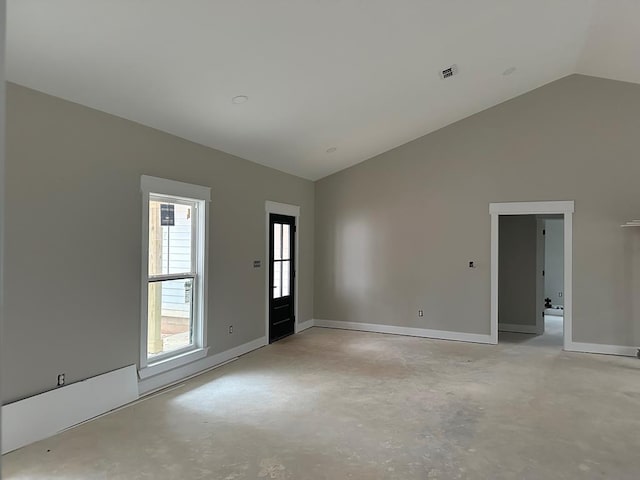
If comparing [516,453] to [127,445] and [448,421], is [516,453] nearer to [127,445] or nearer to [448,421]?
[448,421]

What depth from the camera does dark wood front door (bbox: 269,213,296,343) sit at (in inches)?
256

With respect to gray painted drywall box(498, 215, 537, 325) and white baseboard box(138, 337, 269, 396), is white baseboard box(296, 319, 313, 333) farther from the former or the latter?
gray painted drywall box(498, 215, 537, 325)

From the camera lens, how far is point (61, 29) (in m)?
2.80

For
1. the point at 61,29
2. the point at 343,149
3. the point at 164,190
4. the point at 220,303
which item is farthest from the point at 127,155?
the point at 343,149

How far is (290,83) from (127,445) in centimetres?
342

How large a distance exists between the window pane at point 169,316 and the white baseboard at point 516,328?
5.42 m

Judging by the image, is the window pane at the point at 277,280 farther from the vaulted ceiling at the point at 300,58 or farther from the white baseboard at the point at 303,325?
the vaulted ceiling at the point at 300,58

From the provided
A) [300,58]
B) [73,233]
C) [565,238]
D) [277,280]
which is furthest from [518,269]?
[73,233]

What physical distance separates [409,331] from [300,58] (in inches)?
189

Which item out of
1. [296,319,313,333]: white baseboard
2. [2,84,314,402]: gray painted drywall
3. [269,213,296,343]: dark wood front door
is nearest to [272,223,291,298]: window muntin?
[269,213,296,343]: dark wood front door

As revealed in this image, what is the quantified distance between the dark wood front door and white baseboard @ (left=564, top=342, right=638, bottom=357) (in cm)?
412

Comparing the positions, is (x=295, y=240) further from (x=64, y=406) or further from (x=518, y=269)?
(x=64, y=406)

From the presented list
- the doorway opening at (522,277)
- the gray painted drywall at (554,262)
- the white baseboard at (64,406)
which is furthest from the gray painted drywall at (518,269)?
the white baseboard at (64,406)

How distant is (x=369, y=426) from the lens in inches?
139
